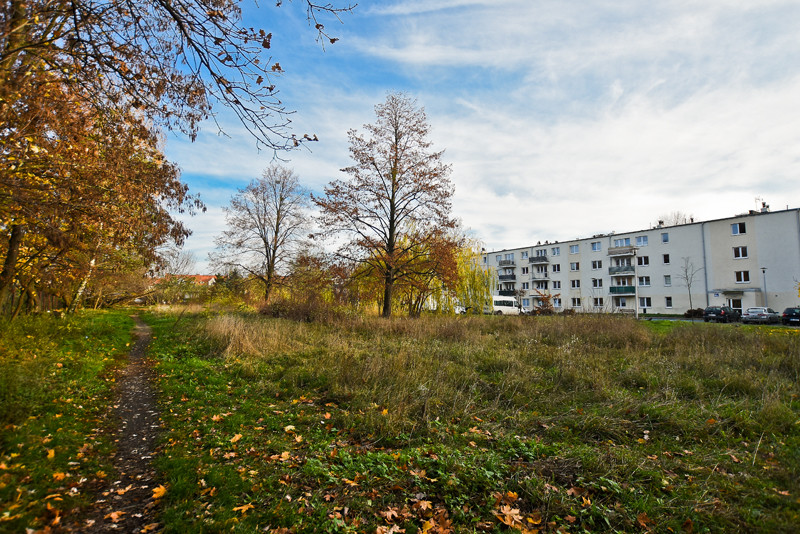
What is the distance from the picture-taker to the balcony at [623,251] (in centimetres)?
4944

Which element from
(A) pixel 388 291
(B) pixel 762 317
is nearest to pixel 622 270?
(B) pixel 762 317

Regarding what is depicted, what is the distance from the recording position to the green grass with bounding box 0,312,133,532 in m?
3.45

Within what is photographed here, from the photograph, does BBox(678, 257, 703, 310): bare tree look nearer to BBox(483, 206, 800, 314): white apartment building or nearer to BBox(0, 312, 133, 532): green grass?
BBox(483, 206, 800, 314): white apartment building

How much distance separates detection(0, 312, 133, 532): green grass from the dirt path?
0.57 feet

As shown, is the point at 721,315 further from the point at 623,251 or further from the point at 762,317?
the point at 623,251

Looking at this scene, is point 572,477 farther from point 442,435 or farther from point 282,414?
A: point 282,414

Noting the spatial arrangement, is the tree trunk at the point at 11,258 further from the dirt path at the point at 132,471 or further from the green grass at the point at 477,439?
the green grass at the point at 477,439

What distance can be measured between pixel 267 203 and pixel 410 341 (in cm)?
2376

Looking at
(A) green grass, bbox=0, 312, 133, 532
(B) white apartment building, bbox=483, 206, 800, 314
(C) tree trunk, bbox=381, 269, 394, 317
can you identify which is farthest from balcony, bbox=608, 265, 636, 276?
(A) green grass, bbox=0, 312, 133, 532

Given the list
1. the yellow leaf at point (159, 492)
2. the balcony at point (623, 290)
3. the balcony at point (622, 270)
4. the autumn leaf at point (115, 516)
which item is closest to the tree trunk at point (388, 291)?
the yellow leaf at point (159, 492)

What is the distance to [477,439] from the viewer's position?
5520 millimetres

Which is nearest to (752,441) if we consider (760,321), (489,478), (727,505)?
(727,505)

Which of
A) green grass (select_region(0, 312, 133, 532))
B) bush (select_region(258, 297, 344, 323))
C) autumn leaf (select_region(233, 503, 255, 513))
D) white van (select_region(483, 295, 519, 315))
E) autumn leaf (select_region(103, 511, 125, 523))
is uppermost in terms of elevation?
white van (select_region(483, 295, 519, 315))

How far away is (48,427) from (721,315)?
44987 millimetres
